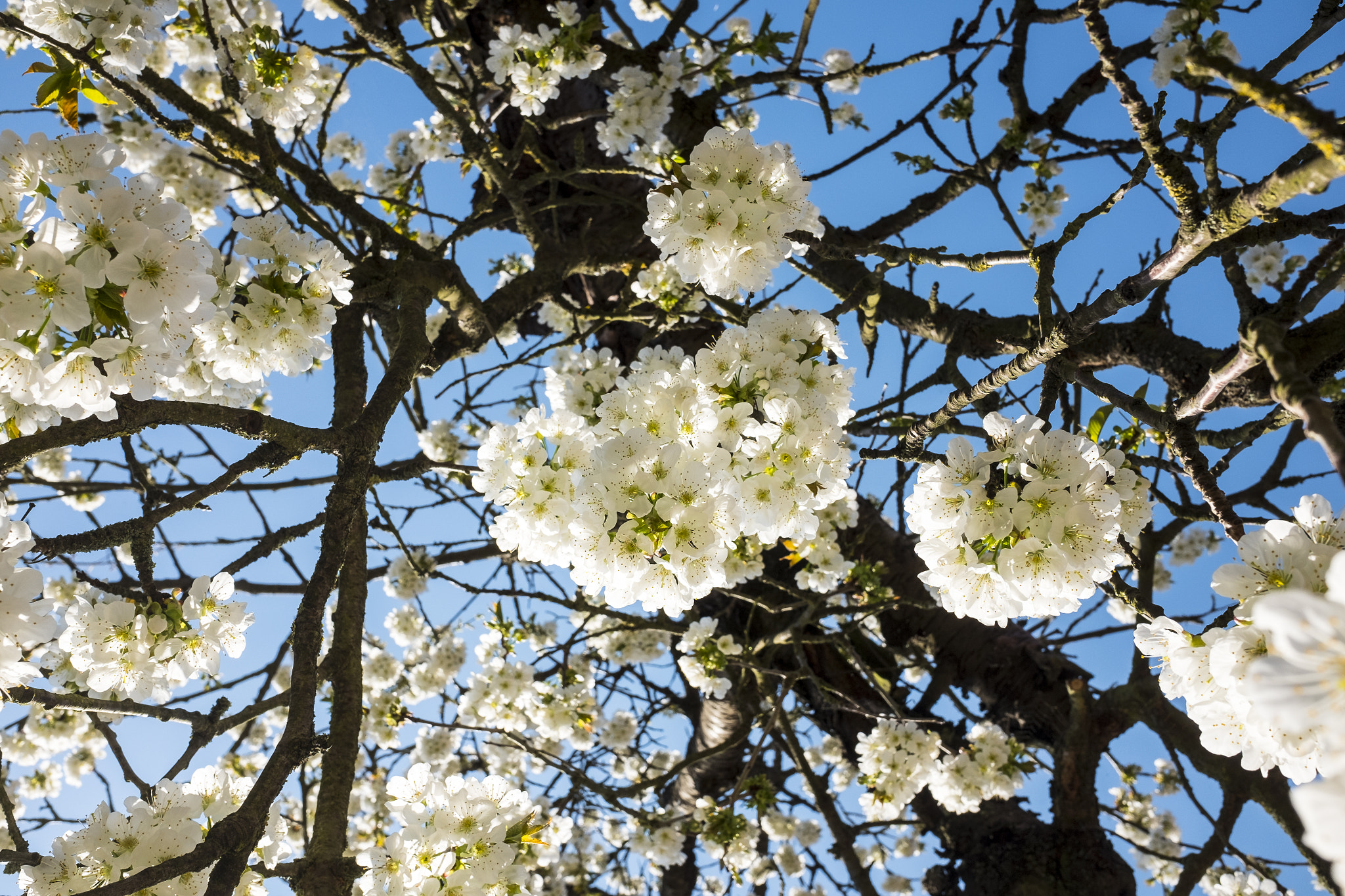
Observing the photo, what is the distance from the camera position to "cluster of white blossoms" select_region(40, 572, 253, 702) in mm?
1786

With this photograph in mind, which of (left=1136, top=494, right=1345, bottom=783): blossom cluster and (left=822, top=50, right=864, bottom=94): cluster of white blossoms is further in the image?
(left=822, top=50, right=864, bottom=94): cluster of white blossoms

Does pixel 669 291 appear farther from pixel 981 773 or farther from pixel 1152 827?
pixel 1152 827

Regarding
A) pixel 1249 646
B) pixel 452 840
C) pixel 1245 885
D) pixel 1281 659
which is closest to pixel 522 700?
pixel 452 840

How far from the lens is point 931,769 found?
3.30 metres

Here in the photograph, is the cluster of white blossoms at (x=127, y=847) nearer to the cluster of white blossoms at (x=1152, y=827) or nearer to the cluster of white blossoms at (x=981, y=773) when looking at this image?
the cluster of white blossoms at (x=981, y=773)

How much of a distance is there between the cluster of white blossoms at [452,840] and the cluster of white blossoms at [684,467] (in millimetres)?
618

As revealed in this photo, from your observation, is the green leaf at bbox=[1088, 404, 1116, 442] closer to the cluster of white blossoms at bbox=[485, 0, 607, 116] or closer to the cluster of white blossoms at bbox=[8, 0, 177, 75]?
the cluster of white blossoms at bbox=[485, 0, 607, 116]

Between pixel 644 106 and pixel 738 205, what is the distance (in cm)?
218

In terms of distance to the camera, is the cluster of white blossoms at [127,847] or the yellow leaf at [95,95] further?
the yellow leaf at [95,95]

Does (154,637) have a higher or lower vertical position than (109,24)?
lower

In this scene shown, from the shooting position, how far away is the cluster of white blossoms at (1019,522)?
4.51 feet

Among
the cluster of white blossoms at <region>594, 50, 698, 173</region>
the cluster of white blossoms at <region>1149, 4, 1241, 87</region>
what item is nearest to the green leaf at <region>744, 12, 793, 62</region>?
the cluster of white blossoms at <region>594, 50, 698, 173</region>

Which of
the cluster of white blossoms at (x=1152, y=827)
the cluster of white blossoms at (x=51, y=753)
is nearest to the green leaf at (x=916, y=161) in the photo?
the cluster of white blossoms at (x=1152, y=827)

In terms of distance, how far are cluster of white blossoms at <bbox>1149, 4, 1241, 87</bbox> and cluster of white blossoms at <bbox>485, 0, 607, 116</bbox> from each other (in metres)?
2.46
